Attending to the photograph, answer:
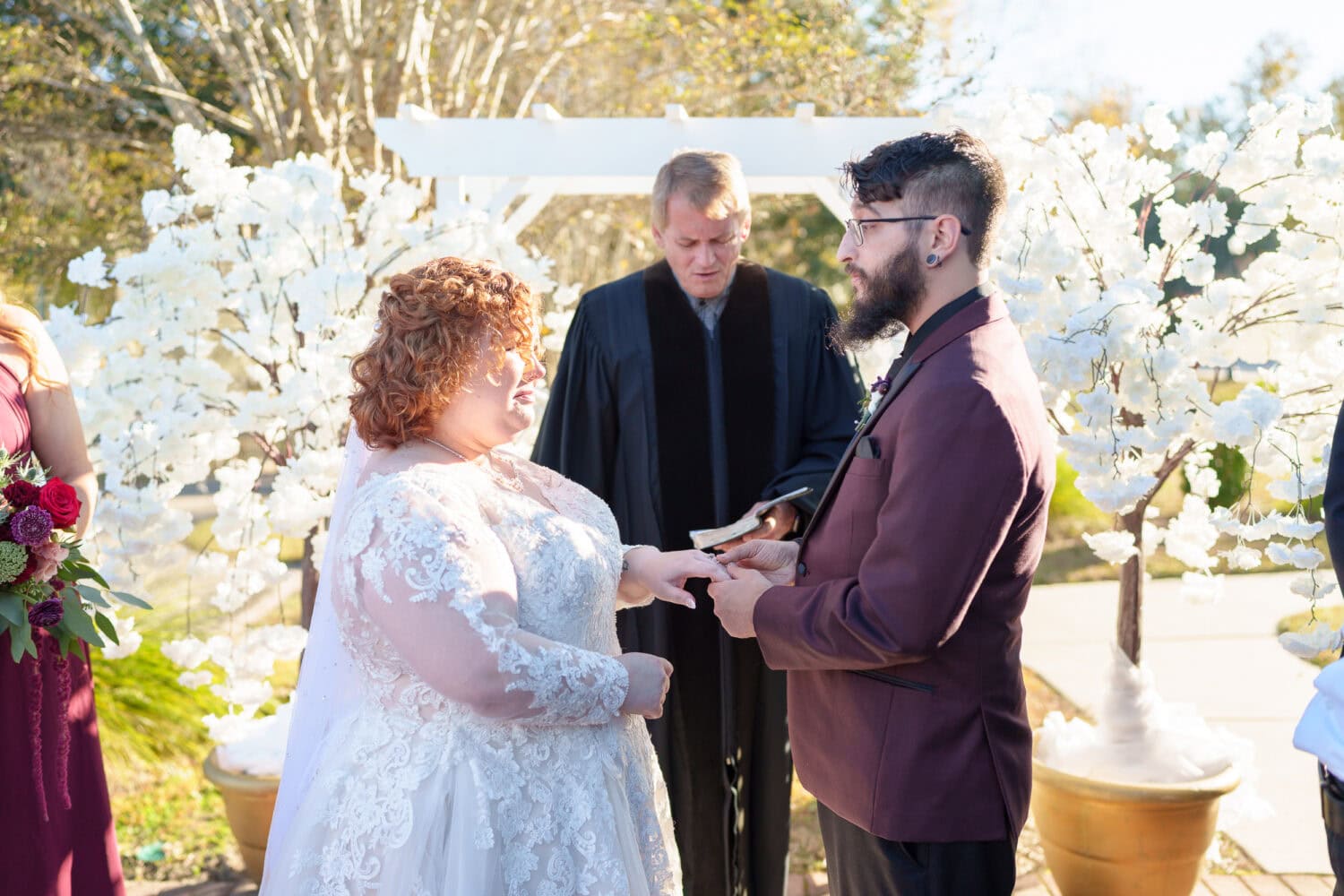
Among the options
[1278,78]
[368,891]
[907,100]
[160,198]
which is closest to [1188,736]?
[368,891]

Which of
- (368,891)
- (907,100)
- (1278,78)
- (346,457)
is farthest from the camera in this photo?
(1278,78)

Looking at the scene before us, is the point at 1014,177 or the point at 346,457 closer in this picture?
the point at 346,457

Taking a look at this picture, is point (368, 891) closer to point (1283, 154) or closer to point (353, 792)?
point (353, 792)

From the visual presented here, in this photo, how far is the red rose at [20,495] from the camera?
2.60 metres

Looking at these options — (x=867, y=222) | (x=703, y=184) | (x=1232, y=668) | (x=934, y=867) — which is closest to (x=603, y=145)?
(x=703, y=184)

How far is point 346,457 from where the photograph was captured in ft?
8.27

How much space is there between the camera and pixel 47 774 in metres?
2.90

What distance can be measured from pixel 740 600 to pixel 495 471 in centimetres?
56

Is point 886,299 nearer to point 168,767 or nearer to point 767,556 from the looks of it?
point 767,556

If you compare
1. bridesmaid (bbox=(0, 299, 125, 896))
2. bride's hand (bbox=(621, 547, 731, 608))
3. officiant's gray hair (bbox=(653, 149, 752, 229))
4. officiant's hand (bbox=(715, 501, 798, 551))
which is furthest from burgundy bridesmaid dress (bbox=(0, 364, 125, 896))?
officiant's gray hair (bbox=(653, 149, 752, 229))

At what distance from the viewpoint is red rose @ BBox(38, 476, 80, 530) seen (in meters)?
2.58

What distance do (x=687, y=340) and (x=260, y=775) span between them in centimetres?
202

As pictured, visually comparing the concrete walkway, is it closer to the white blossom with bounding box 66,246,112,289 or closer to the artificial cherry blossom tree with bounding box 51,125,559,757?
the artificial cherry blossom tree with bounding box 51,125,559,757

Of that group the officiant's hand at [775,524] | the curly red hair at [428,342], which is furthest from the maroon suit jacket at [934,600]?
the officiant's hand at [775,524]
